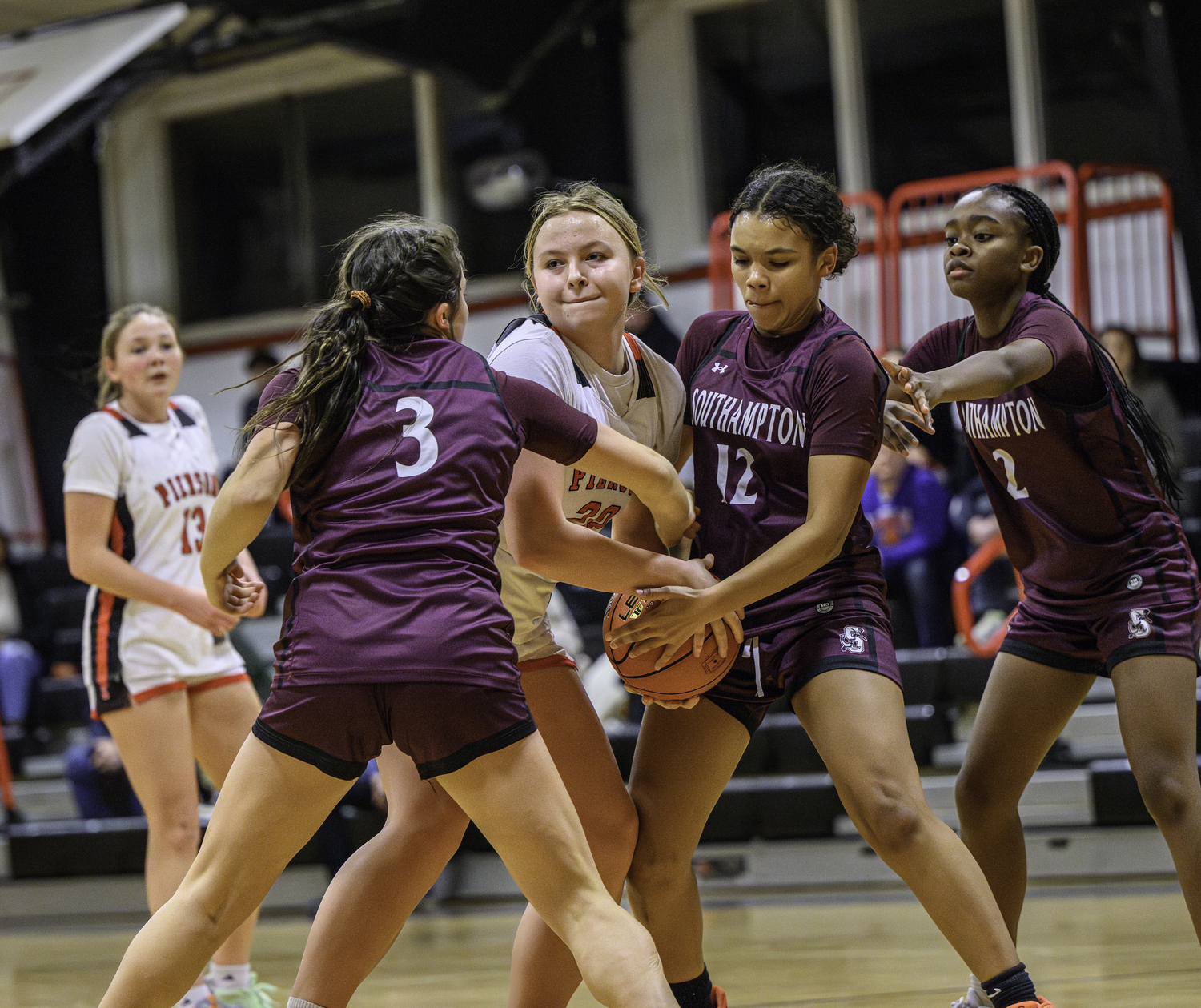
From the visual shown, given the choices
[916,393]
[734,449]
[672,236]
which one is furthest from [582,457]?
[672,236]

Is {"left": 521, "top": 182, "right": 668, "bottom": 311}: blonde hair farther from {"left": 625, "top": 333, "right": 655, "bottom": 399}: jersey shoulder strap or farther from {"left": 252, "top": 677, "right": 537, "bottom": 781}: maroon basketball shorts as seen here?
{"left": 252, "top": 677, "right": 537, "bottom": 781}: maroon basketball shorts

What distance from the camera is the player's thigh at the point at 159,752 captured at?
11.5ft

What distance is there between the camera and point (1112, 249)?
811 cm

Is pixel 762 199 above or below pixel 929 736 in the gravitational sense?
above

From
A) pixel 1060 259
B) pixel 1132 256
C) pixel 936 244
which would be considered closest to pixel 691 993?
pixel 1060 259

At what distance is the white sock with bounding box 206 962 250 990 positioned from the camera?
3482mm

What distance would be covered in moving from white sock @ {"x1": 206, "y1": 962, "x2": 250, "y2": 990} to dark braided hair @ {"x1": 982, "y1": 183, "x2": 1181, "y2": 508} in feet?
8.06

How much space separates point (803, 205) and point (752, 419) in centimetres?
43

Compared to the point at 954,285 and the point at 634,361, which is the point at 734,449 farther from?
the point at 954,285

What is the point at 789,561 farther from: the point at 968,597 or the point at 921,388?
the point at 968,597

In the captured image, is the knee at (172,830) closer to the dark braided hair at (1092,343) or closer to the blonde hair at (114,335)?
the blonde hair at (114,335)

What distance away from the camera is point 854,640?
2.70 metres

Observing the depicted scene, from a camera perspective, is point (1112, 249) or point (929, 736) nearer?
point (929, 736)

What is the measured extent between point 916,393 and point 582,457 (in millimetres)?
634
